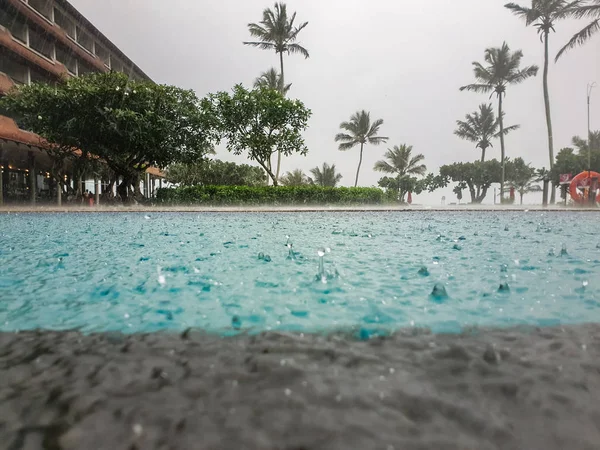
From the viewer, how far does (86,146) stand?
22109 millimetres

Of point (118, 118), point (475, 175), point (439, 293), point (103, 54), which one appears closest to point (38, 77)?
point (118, 118)

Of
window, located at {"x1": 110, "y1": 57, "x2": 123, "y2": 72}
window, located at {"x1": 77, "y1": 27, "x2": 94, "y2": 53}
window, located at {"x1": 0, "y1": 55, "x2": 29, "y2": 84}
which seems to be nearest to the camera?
window, located at {"x1": 0, "y1": 55, "x2": 29, "y2": 84}

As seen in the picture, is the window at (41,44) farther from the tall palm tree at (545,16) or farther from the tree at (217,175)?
the tall palm tree at (545,16)

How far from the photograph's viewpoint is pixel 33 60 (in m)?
23.8

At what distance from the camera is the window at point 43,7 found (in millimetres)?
25969

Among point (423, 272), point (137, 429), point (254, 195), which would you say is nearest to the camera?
point (137, 429)

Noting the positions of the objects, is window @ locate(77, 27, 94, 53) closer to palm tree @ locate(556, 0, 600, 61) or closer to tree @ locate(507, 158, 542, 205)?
palm tree @ locate(556, 0, 600, 61)

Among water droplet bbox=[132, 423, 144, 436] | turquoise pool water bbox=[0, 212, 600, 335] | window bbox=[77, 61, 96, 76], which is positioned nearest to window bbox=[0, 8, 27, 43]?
window bbox=[77, 61, 96, 76]

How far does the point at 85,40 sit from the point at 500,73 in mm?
37866

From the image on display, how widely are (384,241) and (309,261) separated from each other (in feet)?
8.85

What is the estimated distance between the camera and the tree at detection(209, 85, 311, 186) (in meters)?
25.0

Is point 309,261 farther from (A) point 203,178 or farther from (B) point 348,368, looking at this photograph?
(A) point 203,178

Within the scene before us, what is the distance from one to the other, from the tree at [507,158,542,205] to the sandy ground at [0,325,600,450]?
61.9 m

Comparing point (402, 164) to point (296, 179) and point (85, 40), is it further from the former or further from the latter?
point (85, 40)
